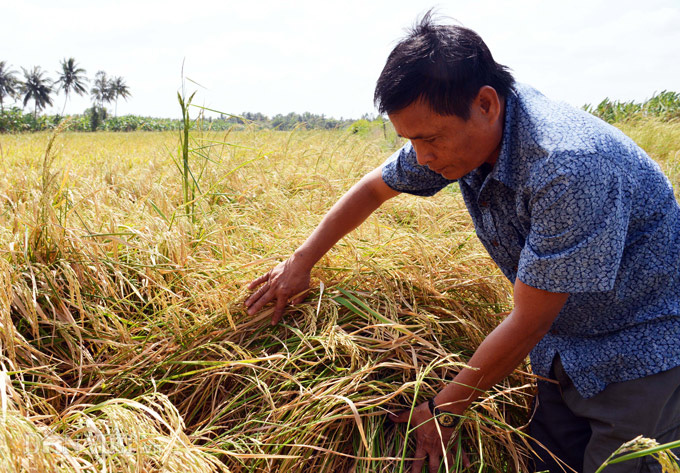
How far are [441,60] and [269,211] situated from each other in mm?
1472

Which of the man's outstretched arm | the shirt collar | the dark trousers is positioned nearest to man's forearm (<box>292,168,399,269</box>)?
the man's outstretched arm

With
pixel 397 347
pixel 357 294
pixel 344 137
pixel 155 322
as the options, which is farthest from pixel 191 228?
pixel 344 137

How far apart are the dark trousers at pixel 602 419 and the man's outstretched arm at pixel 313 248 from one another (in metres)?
0.67

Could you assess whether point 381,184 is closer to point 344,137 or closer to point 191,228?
point 191,228

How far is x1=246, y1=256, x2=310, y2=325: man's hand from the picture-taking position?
4.66ft

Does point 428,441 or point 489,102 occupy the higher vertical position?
point 489,102

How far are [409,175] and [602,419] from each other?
779mm

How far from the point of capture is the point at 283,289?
1.42 meters

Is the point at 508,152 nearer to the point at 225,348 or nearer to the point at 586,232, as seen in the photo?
the point at 586,232

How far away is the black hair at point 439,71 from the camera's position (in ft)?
3.20

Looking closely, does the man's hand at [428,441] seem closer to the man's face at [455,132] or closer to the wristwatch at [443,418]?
the wristwatch at [443,418]

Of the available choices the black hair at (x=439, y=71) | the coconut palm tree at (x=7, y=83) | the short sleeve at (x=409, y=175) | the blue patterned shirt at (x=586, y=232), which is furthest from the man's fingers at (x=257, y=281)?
the coconut palm tree at (x=7, y=83)

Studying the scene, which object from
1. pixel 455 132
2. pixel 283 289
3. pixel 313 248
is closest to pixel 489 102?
pixel 455 132

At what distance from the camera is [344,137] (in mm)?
4324
